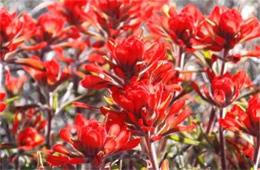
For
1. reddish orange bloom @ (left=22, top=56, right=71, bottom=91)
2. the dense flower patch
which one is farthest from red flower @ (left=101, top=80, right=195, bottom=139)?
reddish orange bloom @ (left=22, top=56, right=71, bottom=91)

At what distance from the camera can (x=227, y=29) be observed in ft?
2.95

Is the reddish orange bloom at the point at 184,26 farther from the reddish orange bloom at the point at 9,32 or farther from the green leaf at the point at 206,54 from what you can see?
the reddish orange bloom at the point at 9,32

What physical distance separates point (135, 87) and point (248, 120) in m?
0.20

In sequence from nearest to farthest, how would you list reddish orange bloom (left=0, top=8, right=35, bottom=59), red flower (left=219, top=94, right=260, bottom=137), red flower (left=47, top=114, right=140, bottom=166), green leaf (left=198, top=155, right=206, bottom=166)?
red flower (left=47, top=114, right=140, bottom=166) < red flower (left=219, top=94, right=260, bottom=137) < reddish orange bloom (left=0, top=8, right=35, bottom=59) < green leaf (left=198, top=155, right=206, bottom=166)

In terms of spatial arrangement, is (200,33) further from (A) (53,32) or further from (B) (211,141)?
(A) (53,32)

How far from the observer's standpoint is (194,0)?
233 centimetres

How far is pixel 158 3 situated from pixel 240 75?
372 mm

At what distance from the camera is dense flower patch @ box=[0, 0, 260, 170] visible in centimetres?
73

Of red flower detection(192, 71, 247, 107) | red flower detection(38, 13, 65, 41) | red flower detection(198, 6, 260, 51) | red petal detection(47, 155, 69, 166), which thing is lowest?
red petal detection(47, 155, 69, 166)

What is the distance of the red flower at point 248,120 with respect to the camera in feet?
2.62

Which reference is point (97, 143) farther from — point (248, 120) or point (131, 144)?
point (248, 120)

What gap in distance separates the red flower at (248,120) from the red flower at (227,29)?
0.42 feet

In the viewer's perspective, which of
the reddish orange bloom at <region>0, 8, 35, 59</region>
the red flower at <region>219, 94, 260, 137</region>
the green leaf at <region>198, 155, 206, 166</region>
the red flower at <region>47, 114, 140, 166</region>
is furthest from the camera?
the green leaf at <region>198, 155, 206, 166</region>

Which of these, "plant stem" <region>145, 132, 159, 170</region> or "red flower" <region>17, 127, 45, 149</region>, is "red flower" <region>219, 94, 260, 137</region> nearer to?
"plant stem" <region>145, 132, 159, 170</region>
